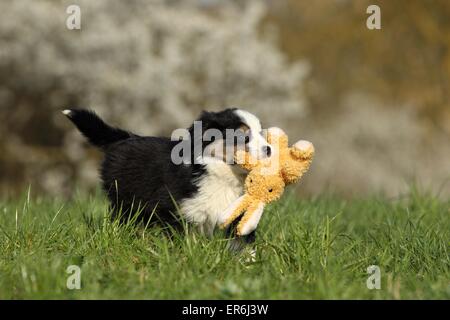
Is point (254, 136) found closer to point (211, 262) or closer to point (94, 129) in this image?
point (211, 262)

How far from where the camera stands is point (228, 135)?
3.91 metres

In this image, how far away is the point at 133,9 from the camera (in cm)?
1201

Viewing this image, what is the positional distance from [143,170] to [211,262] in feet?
3.66

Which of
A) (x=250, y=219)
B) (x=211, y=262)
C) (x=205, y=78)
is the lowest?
(x=211, y=262)

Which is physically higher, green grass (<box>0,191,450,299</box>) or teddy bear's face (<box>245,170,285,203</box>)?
teddy bear's face (<box>245,170,285,203</box>)

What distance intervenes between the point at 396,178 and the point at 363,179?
2.32ft

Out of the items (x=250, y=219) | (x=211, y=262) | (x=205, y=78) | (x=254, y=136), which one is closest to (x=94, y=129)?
(x=254, y=136)

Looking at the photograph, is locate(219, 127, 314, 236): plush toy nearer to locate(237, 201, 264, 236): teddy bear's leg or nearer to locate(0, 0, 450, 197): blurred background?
locate(237, 201, 264, 236): teddy bear's leg

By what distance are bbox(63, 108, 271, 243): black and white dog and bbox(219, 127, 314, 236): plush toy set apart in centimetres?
7

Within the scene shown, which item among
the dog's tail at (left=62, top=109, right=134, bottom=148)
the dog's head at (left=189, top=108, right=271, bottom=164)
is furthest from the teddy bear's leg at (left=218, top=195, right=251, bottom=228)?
the dog's tail at (left=62, top=109, right=134, bottom=148)

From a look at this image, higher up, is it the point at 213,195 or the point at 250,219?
the point at 213,195

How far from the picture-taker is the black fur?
3.98 metres

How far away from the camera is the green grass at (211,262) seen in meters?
3.14
